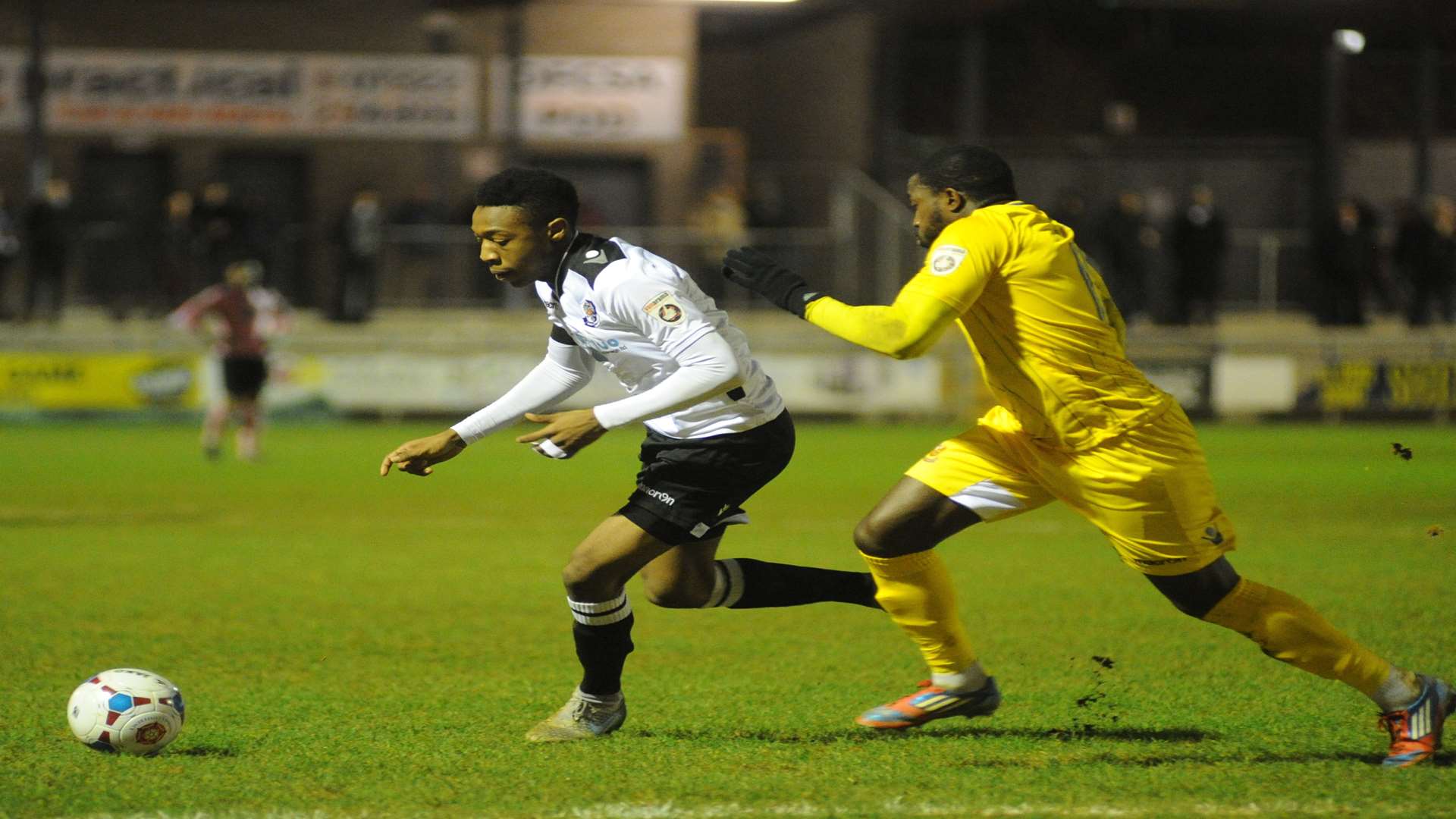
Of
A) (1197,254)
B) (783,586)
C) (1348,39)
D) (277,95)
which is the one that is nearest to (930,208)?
(783,586)

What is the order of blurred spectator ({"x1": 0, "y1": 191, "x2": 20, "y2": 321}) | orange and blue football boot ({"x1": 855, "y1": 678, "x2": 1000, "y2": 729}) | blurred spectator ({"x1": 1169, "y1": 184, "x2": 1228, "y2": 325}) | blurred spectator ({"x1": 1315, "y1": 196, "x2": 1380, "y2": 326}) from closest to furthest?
orange and blue football boot ({"x1": 855, "y1": 678, "x2": 1000, "y2": 729}), blurred spectator ({"x1": 0, "y1": 191, "x2": 20, "y2": 321}), blurred spectator ({"x1": 1169, "y1": 184, "x2": 1228, "y2": 325}), blurred spectator ({"x1": 1315, "y1": 196, "x2": 1380, "y2": 326})

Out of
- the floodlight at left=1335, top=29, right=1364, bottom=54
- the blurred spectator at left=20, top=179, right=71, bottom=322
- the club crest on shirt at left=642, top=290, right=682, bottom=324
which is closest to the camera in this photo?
the club crest on shirt at left=642, top=290, right=682, bottom=324

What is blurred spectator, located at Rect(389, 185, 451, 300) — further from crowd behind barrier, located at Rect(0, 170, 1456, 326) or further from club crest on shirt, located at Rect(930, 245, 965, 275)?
club crest on shirt, located at Rect(930, 245, 965, 275)

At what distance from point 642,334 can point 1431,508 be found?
32.5ft

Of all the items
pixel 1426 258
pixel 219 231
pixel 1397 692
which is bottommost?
pixel 1397 692

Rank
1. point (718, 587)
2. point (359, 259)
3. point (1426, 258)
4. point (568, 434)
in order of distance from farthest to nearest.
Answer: point (1426, 258)
point (359, 259)
point (718, 587)
point (568, 434)

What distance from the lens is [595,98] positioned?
26.1 meters

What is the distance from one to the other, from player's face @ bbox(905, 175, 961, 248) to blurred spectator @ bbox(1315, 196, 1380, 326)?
59.5 ft

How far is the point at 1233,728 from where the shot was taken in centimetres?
586

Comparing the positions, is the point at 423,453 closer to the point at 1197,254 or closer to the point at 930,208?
the point at 930,208

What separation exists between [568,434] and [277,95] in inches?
852

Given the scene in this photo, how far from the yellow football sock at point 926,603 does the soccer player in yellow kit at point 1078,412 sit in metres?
0.32

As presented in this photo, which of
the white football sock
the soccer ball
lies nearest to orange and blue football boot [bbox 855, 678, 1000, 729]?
the white football sock

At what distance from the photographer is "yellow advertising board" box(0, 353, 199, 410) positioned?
2031 cm
